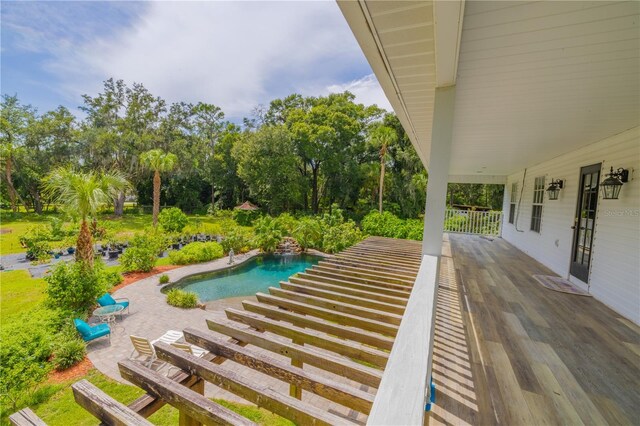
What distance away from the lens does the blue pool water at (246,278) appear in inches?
367

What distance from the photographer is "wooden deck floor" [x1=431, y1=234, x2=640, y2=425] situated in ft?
6.55

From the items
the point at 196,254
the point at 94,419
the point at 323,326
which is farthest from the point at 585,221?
the point at 196,254

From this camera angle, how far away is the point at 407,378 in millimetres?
788

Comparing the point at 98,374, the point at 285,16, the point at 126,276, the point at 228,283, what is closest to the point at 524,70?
the point at 285,16

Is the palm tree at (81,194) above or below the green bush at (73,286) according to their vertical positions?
above

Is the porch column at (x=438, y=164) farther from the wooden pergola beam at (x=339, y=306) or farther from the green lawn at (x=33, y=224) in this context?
the green lawn at (x=33, y=224)

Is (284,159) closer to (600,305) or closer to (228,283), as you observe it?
(228,283)

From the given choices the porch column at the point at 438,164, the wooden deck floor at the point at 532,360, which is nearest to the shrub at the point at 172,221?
the wooden deck floor at the point at 532,360

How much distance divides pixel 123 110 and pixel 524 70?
2834cm

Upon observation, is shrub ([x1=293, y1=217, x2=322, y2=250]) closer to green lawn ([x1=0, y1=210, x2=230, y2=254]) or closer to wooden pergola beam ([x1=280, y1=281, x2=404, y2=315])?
green lawn ([x1=0, y1=210, x2=230, y2=254])

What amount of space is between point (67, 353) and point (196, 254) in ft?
22.5

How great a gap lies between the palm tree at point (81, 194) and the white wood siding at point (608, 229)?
10159 mm

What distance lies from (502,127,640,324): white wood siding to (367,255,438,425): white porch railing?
4208mm

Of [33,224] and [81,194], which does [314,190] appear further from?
[33,224]
